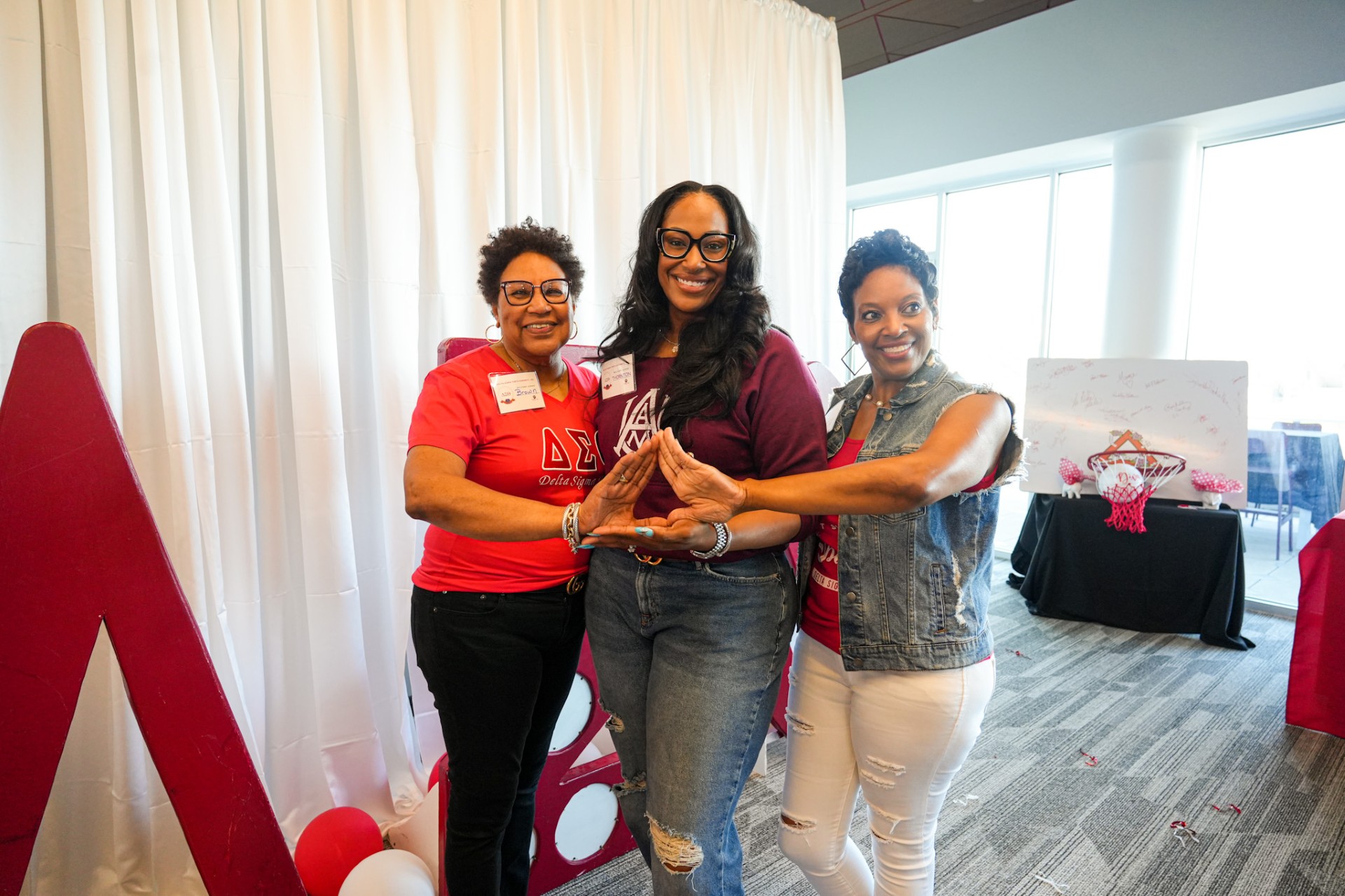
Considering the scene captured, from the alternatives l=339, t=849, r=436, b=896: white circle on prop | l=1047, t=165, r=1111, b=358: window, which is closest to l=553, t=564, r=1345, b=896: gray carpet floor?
l=339, t=849, r=436, b=896: white circle on prop

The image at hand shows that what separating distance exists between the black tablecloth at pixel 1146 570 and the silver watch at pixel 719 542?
3711 millimetres

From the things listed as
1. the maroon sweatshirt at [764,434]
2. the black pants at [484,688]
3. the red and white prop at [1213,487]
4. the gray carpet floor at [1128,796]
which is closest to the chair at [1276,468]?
the red and white prop at [1213,487]

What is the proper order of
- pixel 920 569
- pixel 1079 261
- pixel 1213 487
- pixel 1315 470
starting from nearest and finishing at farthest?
1. pixel 920 569
2. pixel 1213 487
3. pixel 1315 470
4. pixel 1079 261

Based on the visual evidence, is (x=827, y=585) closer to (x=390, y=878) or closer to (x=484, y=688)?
(x=484, y=688)

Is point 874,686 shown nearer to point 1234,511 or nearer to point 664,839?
point 664,839

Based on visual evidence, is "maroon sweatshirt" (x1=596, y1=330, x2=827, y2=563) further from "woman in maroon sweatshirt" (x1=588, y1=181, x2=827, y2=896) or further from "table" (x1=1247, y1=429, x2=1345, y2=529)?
"table" (x1=1247, y1=429, x2=1345, y2=529)

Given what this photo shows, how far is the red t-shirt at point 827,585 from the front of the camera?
1.34m

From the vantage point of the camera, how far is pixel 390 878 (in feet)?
5.40

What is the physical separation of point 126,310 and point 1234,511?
4.92 m

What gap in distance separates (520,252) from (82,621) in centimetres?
104

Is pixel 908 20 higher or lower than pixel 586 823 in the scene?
higher

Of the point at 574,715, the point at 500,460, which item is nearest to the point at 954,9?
the point at 500,460

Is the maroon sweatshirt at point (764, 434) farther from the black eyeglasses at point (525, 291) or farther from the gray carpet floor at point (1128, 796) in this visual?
the gray carpet floor at point (1128, 796)
